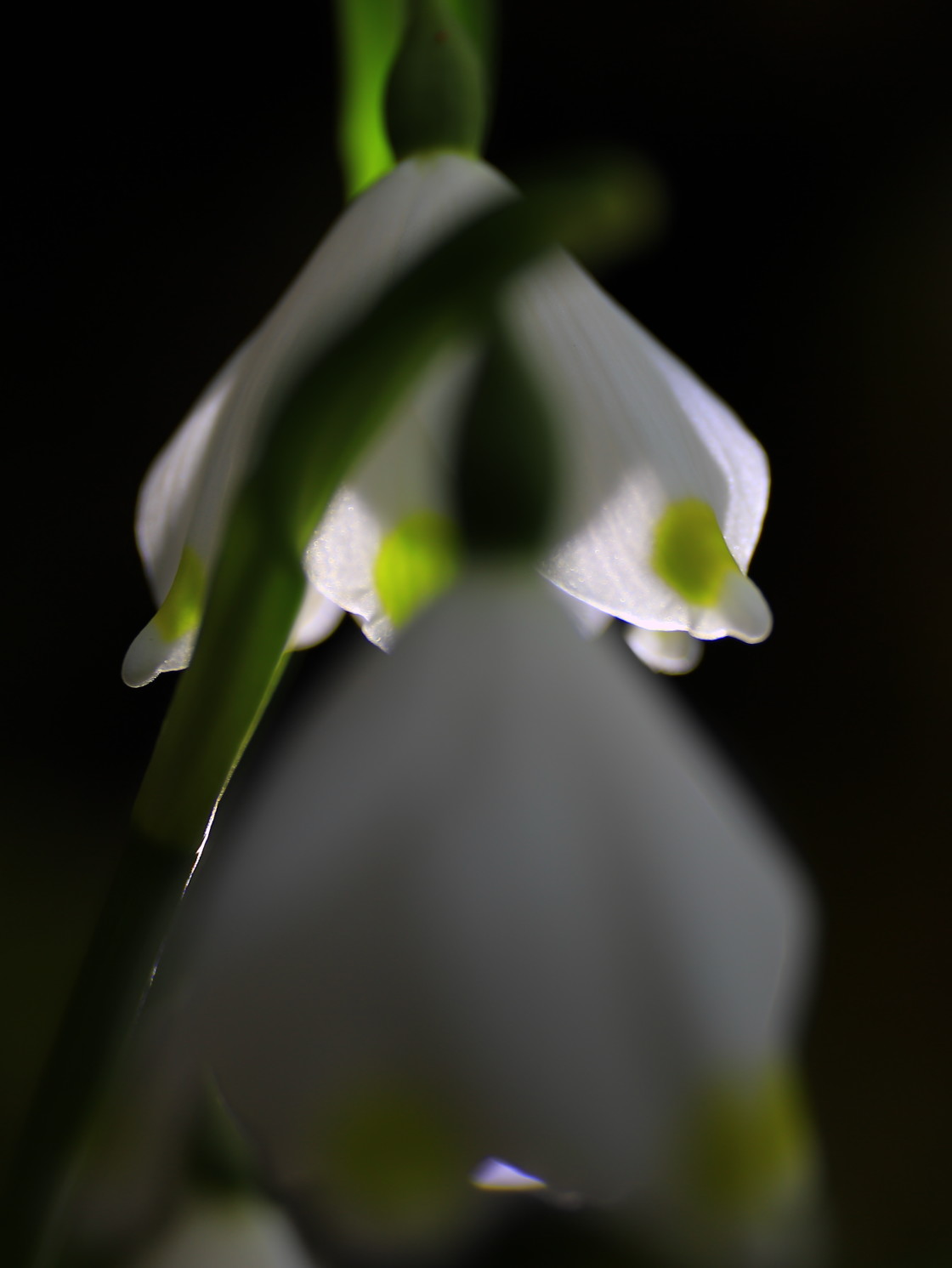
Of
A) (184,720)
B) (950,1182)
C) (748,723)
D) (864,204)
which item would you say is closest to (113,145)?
(864,204)

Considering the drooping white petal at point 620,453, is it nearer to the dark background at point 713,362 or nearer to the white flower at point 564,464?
the white flower at point 564,464

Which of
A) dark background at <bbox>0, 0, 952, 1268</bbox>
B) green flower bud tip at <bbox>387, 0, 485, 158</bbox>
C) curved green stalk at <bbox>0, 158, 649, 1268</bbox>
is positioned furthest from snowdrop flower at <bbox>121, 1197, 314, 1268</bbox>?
dark background at <bbox>0, 0, 952, 1268</bbox>

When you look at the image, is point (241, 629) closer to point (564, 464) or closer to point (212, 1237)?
point (564, 464)

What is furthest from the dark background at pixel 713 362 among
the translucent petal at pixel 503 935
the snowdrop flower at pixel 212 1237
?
the translucent petal at pixel 503 935

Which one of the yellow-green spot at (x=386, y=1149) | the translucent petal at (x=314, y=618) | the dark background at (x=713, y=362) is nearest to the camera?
the yellow-green spot at (x=386, y=1149)

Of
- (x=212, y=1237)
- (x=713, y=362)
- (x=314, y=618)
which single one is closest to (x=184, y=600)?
(x=314, y=618)

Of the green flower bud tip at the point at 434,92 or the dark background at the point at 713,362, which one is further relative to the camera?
the dark background at the point at 713,362

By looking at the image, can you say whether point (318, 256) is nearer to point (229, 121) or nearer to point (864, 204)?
point (229, 121)
